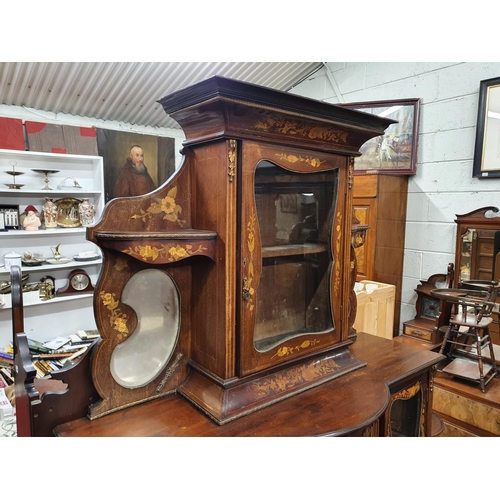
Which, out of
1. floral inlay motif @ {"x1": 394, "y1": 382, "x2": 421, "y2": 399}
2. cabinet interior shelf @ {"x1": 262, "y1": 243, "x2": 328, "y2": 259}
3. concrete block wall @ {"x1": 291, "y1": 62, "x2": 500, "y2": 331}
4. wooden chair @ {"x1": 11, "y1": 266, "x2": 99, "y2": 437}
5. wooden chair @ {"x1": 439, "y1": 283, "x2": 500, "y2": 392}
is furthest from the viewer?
concrete block wall @ {"x1": 291, "y1": 62, "x2": 500, "y2": 331}

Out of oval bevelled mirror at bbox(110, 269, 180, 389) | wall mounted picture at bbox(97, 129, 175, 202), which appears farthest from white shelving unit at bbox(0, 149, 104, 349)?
oval bevelled mirror at bbox(110, 269, 180, 389)

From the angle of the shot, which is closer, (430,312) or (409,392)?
(409,392)

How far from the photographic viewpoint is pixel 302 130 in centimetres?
114

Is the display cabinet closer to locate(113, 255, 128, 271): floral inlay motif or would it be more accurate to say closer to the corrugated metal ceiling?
the corrugated metal ceiling

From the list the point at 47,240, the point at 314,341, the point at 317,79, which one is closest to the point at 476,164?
the point at 317,79

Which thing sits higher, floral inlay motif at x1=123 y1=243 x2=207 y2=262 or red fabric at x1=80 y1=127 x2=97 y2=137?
red fabric at x1=80 y1=127 x2=97 y2=137

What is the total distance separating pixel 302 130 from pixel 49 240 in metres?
2.78

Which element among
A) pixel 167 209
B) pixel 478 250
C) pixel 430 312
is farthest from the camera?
pixel 430 312

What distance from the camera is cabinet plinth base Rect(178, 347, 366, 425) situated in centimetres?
104

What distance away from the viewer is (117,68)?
9.29 feet

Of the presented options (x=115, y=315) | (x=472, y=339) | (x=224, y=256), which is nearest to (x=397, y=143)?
(x=472, y=339)

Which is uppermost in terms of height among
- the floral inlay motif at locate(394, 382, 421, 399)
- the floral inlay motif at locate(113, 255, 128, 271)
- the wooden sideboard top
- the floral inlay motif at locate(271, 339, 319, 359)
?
the floral inlay motif at locate(113, 255, 128, 271)

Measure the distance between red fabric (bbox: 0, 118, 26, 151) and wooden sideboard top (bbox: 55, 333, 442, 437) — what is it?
2.62 meters

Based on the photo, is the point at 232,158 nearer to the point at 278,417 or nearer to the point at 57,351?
the point at 278,417
